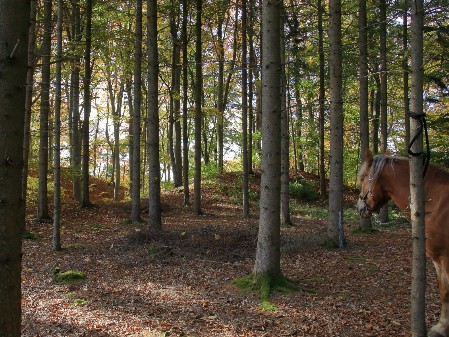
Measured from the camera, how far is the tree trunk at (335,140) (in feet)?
33.6

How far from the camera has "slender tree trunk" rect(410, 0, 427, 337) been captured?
13.2 feet

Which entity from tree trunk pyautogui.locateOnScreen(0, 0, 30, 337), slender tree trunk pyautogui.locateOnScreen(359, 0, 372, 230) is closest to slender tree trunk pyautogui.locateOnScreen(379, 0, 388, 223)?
slender tree trunk pyautogui.locateOnScreen(359, 0, 372, 230)

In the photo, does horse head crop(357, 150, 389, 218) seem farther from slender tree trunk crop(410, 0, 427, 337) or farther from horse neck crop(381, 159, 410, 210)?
slender tree trunk crop(410, 0, 427, 337)

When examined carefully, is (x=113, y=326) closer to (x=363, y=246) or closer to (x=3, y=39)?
(x=3, y=39)

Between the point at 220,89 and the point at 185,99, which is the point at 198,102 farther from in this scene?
the point at 220,89

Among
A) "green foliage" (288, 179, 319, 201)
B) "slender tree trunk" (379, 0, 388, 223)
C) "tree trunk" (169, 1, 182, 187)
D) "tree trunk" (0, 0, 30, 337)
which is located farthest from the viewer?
"green foliage" (288, 179, 319, 201)

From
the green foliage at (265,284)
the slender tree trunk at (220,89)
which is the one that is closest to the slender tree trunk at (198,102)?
the slender tree trunk at (220,89)

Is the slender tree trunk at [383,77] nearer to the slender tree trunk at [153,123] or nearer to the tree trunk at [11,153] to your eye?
the slender tree trunk at [153,123]

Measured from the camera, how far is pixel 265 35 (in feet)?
23.1

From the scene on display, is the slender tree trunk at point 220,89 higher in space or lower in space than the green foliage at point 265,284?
higher

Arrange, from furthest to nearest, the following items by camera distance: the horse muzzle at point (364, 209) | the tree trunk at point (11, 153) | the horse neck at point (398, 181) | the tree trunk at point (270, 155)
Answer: the tree trunk at point (270, 155) → the horse muzzle at point (364, 209) → the horse neck at point (398, 181) → the tree trunk at point (11, 153)

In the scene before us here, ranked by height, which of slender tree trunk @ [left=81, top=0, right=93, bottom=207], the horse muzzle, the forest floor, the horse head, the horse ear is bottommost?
the forest floor

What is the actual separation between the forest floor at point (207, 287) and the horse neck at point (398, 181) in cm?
180

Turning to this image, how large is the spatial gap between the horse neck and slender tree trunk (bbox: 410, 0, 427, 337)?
1.21 meters
